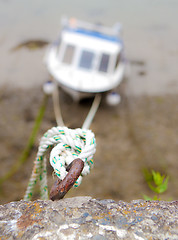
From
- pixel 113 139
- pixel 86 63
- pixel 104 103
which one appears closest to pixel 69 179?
pixel 113 139

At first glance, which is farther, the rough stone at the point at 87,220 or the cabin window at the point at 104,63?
the cabin window at the point at 104,63

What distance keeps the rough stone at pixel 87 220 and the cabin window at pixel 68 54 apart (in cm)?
711

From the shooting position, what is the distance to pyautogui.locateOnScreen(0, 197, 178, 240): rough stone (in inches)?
47.4

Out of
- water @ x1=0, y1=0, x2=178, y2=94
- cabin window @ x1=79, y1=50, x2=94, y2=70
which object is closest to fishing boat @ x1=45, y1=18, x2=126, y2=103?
cabin window @ x1=79, y1=50, x2=94, y2=70

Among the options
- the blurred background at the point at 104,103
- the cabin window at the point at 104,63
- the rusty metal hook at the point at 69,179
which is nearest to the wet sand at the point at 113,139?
the blurred background at the point at 104,103

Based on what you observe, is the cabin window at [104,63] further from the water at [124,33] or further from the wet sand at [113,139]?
the water at [124,33]

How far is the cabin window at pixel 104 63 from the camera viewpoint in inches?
315

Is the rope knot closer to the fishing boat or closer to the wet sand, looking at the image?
the wet sand

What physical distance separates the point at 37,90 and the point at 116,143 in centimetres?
388

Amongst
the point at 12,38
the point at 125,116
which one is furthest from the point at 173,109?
the point at 12,38

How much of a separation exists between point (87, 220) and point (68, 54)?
24.1 feet

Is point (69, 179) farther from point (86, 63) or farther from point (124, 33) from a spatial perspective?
point (124, 33)

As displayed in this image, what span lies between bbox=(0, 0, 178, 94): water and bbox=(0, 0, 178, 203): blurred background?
0.04 metres

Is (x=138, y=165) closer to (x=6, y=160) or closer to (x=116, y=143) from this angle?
(x=116, y=143)
